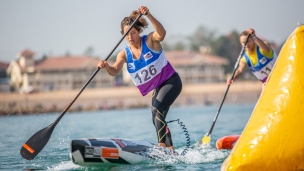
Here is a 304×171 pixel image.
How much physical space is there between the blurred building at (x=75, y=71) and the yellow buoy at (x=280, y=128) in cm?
8815

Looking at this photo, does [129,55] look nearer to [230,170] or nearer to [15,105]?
[230,170]

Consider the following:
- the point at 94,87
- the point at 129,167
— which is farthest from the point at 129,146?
the point at 94,87

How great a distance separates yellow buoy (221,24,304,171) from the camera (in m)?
5.90

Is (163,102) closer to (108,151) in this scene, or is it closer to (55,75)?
(108,151)

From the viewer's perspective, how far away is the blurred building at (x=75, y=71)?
9744 centimetres

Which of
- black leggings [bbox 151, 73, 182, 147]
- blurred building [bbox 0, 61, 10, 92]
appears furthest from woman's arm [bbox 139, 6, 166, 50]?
blurred building [bbox 0, 61, 10, 92]

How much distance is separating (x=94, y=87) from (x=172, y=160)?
305ft

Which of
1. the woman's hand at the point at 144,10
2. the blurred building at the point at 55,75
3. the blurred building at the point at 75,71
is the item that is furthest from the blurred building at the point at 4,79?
the woman's hand at the point at 144,10

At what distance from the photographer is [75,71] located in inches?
3846

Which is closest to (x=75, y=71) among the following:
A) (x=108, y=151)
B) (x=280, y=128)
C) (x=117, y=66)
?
(x=117, y=66)

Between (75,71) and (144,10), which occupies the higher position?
(144,10)

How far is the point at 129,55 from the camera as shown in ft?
25.5

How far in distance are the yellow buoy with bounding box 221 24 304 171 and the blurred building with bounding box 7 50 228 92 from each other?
88154mm

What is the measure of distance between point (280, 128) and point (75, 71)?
305 feet
